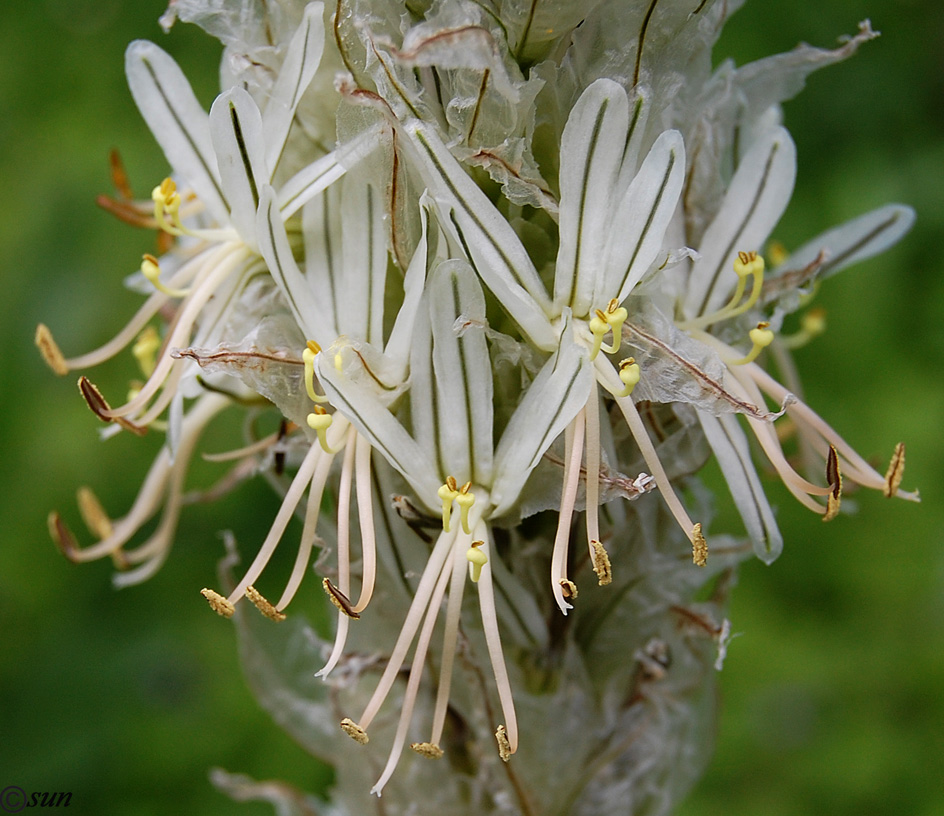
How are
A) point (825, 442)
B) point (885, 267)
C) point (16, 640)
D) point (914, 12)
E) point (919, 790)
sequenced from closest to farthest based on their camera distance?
point (825, 442) → point (919, 790) → point (16, 640) → point (885, 267) → point (914, 12)

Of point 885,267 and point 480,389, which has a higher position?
point 480,389

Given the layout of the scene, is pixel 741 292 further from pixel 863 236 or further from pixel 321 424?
pixel 321 424

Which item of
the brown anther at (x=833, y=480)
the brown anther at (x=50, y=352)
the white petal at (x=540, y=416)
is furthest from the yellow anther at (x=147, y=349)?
the brown anther at (x=833, y=480)

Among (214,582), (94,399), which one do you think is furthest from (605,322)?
(214,582)

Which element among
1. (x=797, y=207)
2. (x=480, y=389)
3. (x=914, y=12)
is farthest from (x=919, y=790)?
(x=914, y=12)

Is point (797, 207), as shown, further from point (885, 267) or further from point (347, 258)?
point (347, 258)

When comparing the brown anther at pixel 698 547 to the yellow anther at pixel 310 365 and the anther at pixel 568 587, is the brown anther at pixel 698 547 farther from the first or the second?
the yellow anther at pixel 310 365
